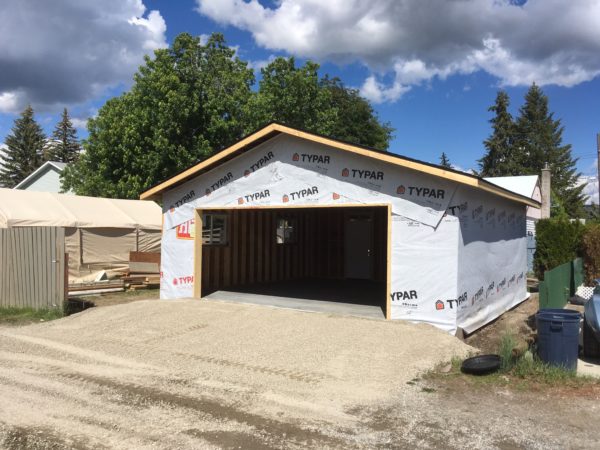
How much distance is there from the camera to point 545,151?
59.8m

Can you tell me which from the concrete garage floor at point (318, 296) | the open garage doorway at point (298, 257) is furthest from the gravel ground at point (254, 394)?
the open garage doorway at point (298, 257)

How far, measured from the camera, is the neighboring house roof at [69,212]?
17.4 m

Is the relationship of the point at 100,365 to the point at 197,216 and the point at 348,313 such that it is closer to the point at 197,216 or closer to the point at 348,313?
the point at 348,313

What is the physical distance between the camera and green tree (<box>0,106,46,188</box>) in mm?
58344

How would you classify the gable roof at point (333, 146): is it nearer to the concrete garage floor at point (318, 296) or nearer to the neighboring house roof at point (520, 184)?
the concrete garage floor at point (318, 296)

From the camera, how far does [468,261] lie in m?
10.0

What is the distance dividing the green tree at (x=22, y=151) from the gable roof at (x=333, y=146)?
5254 centimetres

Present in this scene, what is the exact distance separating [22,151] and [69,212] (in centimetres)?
4710

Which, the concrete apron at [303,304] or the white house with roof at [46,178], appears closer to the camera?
the concrete apron at [303,304]

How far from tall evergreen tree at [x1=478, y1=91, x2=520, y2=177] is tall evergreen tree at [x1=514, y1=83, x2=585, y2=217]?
1.09m

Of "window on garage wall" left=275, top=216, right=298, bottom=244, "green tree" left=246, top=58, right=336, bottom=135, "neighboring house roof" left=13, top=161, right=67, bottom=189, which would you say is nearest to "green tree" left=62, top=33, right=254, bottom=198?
"green tree" left=246, top=58, right=336, bottom=135

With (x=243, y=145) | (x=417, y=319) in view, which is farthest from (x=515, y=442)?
(x=243, y=145)

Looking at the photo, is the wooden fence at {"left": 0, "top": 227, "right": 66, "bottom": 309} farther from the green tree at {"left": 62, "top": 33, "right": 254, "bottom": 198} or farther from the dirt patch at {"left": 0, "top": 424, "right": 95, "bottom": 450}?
the green tree at {"left": 62, "top": 33, "right": 254, "bottom": 198}

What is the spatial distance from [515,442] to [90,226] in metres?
17.2
